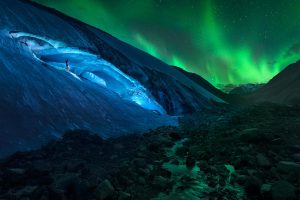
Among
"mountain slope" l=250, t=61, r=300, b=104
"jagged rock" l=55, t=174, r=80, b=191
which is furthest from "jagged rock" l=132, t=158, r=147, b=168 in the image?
"mountain slope" l=250, t=61, r=300, b=104

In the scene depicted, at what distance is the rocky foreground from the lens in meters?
5.11

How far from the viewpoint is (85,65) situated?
22.1 meters

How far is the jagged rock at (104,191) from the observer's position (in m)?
4.95

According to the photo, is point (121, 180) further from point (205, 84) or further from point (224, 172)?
point (205, 84)

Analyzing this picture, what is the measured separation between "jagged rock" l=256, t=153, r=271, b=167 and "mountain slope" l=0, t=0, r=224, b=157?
239 inches

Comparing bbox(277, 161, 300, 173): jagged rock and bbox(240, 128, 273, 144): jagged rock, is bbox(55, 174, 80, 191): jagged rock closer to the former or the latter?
bbox(277, 161, 300, 173): jagged rock

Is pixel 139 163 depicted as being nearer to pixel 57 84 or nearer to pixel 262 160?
pixel 262 160

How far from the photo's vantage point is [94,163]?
A: 7102mm

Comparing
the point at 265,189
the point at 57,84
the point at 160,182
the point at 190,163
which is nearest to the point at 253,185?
the point at 265,189

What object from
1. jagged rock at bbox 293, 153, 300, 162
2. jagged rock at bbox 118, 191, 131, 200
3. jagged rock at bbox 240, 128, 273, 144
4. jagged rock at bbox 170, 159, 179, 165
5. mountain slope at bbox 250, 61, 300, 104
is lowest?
jagged rock at bbox 118, 191, 131, 200

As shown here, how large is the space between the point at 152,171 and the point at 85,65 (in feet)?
55.5

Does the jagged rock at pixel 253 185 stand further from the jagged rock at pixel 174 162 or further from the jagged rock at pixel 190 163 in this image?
the jagged rock at pixel 174 162

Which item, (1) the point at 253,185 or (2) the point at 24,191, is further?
(1) the point at 253,185

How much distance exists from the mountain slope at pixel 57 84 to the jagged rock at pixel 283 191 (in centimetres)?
596
